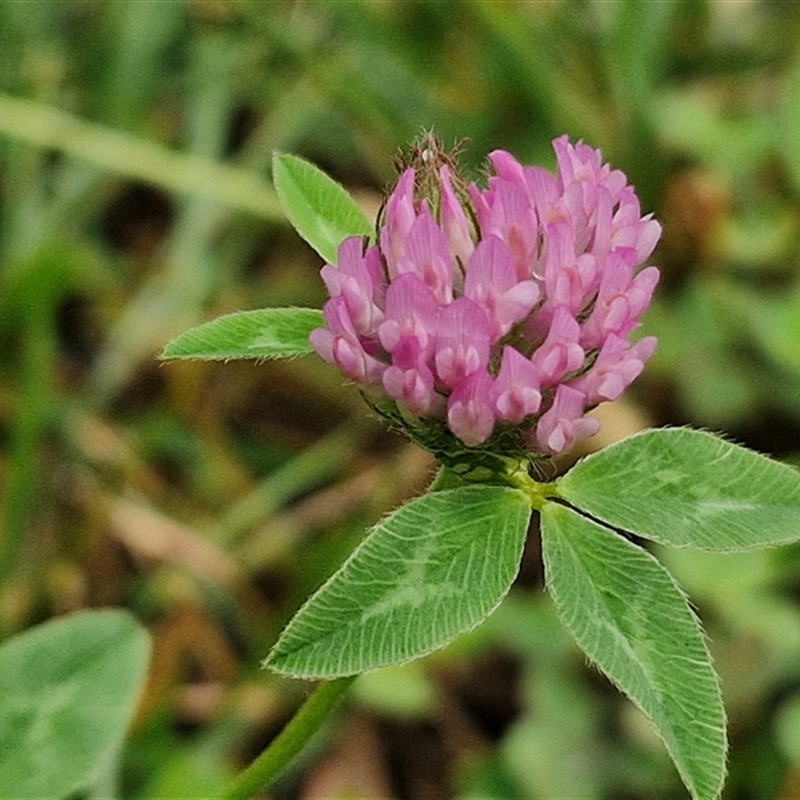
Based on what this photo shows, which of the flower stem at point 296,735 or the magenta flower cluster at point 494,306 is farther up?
the magenta flower cluster at point 494,306

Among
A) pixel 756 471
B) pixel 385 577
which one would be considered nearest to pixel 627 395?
pixel 756 471

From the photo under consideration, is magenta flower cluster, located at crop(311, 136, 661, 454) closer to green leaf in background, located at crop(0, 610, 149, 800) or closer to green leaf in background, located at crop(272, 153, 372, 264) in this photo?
green leaf in background, located at crop(272, 153, 372, 264)

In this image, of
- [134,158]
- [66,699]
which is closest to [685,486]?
[66,699]

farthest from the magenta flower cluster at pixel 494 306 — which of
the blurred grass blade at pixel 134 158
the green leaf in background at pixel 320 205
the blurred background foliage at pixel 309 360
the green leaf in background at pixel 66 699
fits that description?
the blurred grass blade at pixel 134 158

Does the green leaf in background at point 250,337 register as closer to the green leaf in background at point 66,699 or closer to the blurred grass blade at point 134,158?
the green leaf in background at point 66,699

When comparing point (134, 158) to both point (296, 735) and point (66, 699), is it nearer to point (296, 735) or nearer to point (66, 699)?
point (66, 699)
